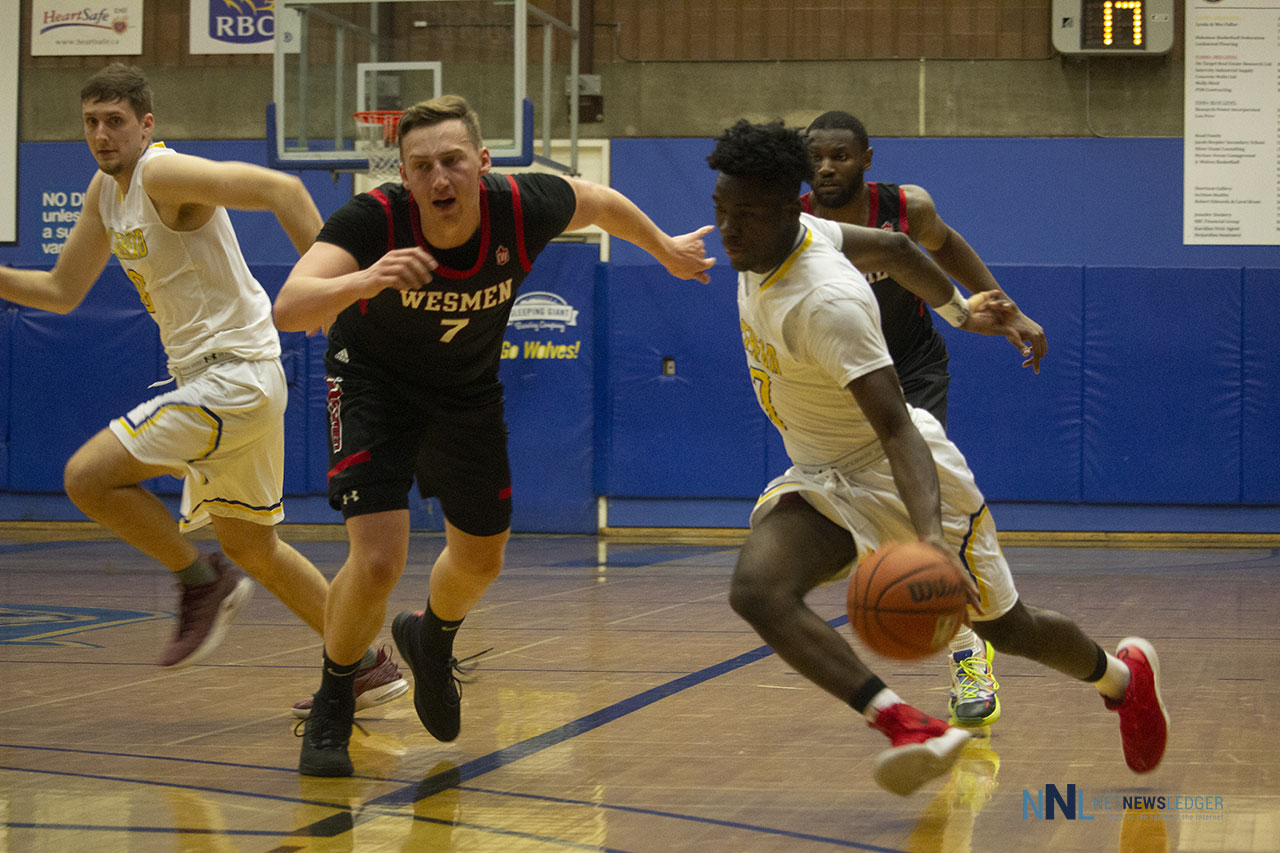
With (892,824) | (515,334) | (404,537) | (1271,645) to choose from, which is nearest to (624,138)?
(515,334)

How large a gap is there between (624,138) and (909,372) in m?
7.82

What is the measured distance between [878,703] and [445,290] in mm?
1466

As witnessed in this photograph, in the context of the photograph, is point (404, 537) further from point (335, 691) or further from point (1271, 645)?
point (1271, 645)

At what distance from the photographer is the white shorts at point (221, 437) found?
412 cm

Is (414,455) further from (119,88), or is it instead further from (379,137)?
(379,137)

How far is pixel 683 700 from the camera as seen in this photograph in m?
4.44

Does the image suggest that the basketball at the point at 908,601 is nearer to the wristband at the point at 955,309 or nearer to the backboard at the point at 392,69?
the wristband at the point at 955,309

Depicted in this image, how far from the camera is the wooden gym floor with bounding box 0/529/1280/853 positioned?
294cm

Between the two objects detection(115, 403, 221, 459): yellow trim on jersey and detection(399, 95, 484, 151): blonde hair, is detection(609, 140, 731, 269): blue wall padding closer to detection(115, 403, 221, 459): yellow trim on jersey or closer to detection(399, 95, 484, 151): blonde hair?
detection(115, 403, 221, 459): yellow trim on jersey

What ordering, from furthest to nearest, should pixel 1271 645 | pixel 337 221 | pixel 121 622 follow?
pixel 121 622 < pixel 1271 645 < pixel 337 221

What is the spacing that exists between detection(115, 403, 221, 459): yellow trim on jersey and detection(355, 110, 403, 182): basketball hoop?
6083mm

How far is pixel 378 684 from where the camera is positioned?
14.1ft

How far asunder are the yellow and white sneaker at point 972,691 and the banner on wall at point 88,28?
1064cm

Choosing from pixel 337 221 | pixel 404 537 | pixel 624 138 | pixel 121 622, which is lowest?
pixel 121 622
